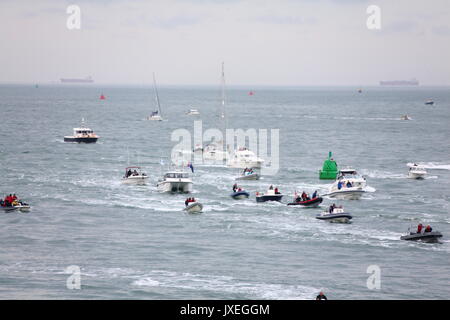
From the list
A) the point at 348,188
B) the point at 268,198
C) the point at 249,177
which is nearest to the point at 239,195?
the point at 268,198

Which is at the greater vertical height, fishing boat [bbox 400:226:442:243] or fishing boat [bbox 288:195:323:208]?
fishing boat [bbox 288:195:323:208]

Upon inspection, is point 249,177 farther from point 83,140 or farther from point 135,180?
point 83,140

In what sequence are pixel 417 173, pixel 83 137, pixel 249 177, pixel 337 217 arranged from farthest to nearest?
pixel 83 137
pixel 417 173
pixel 249 177
pixel 337 217

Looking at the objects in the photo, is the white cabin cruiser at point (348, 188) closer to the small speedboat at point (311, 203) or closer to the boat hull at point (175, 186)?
the small speedboat at point (311, 203)

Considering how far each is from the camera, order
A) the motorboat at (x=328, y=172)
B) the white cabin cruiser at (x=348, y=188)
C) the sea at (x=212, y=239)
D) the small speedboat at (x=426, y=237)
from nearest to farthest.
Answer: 1. the sea at (x=212, y=239)
2. the small speedboat at (x=426, y=237)
3. the white cabin cruiser at (x=348, y=188)
4. the motorboat at (x=328, y=172)

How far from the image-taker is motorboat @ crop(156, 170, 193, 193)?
265ft

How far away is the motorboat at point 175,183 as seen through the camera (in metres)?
80.8

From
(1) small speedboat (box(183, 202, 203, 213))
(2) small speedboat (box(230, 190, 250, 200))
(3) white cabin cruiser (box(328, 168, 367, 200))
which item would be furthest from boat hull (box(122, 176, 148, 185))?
(3) white cabin cruiser (box(328, 168, 367, 200))

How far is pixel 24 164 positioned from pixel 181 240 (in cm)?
5632

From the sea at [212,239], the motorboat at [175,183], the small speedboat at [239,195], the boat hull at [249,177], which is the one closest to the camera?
the sea at [212,239]

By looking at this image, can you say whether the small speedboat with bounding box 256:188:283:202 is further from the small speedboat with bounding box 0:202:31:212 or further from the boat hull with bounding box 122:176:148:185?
the small speedboat with bounding box 0:202:31:212

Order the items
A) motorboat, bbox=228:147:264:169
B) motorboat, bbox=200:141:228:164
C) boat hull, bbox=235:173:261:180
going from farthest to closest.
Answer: motorboat, bbox=200:141:228:164, motorboat, bbox=228:147:264:169, boat hull, bbox=235:173:261:180

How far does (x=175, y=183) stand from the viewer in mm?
80688

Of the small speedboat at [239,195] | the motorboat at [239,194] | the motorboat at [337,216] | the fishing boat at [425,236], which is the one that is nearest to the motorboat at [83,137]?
the motorboat at [239,194]
